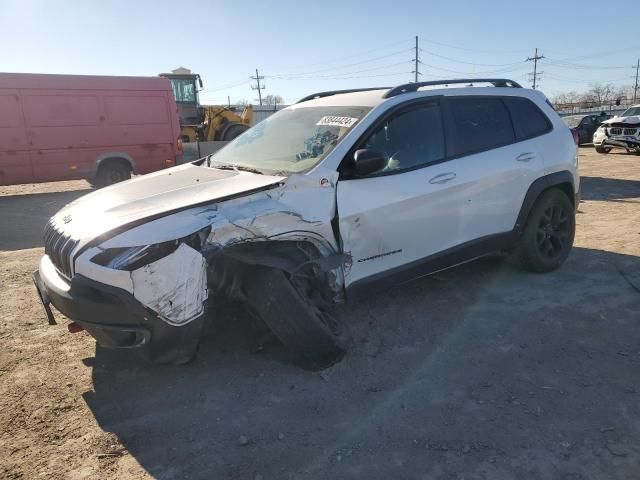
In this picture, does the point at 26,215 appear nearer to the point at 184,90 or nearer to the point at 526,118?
the point at 184,90

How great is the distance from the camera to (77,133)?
11.5 m

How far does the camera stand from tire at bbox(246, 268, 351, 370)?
9.70ft

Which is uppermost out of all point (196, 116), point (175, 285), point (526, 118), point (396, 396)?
point (196, 116)

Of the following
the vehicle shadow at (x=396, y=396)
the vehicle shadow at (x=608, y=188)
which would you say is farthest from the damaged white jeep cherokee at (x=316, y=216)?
the vehicle shadow at (x=608, y=188)

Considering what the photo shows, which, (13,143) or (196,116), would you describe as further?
(196,116)

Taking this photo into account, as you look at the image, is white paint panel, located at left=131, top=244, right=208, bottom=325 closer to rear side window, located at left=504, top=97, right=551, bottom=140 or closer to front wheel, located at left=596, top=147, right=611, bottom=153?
rear side window, located at left=504, top=97, right=551, bottom=140

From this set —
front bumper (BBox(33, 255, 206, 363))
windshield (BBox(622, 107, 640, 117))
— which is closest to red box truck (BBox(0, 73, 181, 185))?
front bumper (BBox(33, 255, 206, 363))

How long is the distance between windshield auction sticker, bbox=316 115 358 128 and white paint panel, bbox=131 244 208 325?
153cm

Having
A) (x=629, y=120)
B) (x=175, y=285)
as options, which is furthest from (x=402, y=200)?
(x=629, y=120)

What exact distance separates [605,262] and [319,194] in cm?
355

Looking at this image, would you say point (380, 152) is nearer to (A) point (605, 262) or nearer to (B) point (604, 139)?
(A) point (605, 262)

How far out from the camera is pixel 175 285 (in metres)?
2.67

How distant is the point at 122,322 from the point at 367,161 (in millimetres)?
1790

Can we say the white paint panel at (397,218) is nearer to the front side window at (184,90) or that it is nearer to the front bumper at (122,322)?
the front bumper at (122,322)
